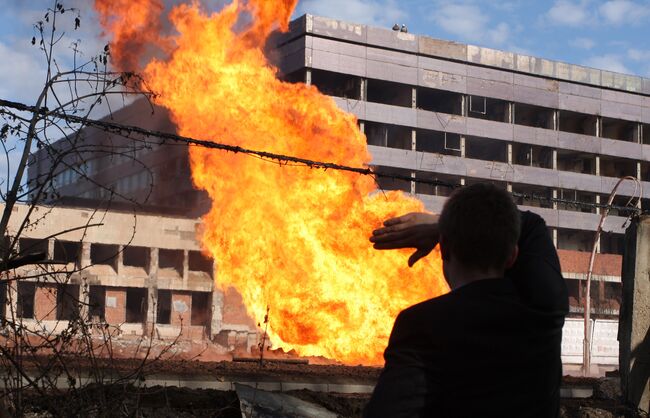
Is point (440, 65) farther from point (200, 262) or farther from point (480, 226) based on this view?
point (480, 226)

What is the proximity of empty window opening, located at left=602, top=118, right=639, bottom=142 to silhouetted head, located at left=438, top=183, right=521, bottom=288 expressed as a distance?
→ 249 feet

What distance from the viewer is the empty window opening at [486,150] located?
228 feet

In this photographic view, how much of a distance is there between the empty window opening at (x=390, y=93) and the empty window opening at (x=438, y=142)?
9.69 feet

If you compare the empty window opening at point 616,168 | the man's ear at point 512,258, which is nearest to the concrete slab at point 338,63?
the empty window opening at point 616,168

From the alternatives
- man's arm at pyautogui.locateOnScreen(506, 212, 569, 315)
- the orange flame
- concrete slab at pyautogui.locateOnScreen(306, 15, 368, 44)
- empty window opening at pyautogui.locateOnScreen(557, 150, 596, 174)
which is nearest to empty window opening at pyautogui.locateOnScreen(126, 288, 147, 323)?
the orange flame

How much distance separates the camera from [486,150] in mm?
71750

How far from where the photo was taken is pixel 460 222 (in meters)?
2.64

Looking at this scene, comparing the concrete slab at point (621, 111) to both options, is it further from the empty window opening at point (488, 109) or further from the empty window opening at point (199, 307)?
the empty window opening at point (199, 307)

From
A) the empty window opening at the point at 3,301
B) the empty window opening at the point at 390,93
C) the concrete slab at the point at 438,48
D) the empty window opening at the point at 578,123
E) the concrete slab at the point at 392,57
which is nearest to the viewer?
the empty window opening at the point at 3,301

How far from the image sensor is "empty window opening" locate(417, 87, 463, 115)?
6719 cm

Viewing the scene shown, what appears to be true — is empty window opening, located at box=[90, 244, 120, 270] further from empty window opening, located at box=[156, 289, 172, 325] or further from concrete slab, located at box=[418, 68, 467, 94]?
concrete slab, located at box=[418, 68, 467, 94]

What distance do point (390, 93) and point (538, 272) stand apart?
214 ft

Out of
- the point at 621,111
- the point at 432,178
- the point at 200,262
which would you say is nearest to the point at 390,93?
the point at 432,178

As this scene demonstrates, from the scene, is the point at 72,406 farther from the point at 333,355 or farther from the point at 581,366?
the point at 581,366
